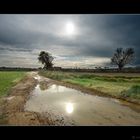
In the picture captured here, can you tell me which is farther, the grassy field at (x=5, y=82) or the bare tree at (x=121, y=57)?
the grassy field at (x=5, y=82)

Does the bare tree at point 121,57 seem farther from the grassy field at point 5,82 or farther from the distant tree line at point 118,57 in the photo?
the grassy field at point 5,82

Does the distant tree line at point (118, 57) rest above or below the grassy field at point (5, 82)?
above

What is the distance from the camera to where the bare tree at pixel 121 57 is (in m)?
4.32

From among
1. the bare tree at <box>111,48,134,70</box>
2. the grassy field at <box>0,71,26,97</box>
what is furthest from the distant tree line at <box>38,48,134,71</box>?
the grassy field at <box>0,71,26,97</box>

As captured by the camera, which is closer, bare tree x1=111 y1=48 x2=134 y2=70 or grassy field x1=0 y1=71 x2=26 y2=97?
bare tree x1=111 y1=48 x2=134 y2=70

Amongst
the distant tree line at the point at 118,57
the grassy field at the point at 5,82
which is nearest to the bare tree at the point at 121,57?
the distant tree line at the point at 118,57

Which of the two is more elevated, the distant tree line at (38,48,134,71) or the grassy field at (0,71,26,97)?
the distant tree line at (38,48,134,71)

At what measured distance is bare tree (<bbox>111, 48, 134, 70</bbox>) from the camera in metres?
4.32

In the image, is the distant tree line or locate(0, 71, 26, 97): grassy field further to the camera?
locate(0, 71, 26, 97): grassy field

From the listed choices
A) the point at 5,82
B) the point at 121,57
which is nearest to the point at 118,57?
the point at 121,57

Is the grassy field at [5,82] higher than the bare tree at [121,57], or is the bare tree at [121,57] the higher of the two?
the bare tree at [121,57]

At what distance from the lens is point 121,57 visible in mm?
4602

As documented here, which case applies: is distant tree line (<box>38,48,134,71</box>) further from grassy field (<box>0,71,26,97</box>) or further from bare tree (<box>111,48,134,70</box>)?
grassy field (<box>0,71,26,97</box>)
